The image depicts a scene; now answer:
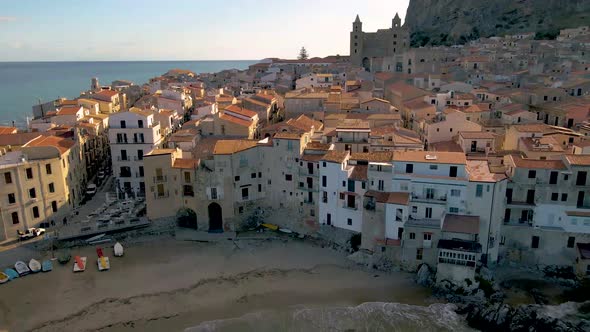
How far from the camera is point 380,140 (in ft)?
131

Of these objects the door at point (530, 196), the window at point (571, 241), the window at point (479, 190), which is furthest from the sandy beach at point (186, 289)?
the window at point (571, 241)

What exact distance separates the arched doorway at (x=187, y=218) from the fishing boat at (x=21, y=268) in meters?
11.6

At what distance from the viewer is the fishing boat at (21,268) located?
32344mm

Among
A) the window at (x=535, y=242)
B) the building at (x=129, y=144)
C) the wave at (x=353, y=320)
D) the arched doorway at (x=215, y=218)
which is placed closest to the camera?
the wave at (x=353, y=320)

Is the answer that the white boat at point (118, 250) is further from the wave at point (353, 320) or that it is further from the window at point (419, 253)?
the window at point (419, 253)

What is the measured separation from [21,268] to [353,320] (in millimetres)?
23760

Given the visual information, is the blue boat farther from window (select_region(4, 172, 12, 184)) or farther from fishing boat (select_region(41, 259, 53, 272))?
window (select_region(4, 172, 12, 184))

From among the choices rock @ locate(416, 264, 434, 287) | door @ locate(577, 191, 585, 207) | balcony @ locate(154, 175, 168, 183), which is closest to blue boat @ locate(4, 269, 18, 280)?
balcony @ locate(154, 175, 168, 183)

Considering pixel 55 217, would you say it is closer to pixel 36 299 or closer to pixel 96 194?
pixel 96 194

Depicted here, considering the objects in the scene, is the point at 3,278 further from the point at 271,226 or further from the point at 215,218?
the point at 271,226

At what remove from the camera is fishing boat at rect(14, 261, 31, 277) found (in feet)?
106

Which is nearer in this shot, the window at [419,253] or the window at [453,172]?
the window at [453,172]

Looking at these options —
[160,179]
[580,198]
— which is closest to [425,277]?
[580,198]

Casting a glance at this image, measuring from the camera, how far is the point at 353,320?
27484mm
